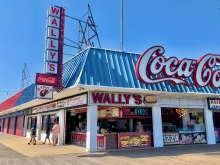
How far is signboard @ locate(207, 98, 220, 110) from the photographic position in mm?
17673

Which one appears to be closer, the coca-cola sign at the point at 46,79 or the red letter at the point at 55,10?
the coca-cola sign at the point at 46,79

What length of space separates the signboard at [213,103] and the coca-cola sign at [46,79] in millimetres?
12352

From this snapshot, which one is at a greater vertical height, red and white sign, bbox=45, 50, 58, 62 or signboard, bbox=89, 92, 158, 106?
red and white sign, bbox=45, 50, 58, 62

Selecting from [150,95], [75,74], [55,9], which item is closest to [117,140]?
[150,95]

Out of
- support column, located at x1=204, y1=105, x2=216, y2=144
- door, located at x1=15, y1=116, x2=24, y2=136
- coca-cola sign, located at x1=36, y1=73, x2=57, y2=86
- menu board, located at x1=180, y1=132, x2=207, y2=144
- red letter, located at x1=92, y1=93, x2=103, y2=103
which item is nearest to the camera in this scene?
coca-cola sign, located at x1=36, y1=73, x2=57, y2=86

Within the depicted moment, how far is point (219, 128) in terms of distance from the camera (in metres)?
18.7

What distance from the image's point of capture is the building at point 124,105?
13.5 meters

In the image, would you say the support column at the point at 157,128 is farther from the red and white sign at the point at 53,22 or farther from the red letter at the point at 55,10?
the red letter at the point at 55,10

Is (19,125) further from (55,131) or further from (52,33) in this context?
(52,33)

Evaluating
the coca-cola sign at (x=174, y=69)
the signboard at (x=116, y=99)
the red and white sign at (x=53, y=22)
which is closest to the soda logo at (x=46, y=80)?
the signboard at (x=116, y=99)

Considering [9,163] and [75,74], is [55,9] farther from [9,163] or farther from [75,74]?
[9,163]

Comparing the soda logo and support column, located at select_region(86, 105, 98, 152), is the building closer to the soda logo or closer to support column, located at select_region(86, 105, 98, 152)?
support column, located at select_region(86, 105, 98, 152)

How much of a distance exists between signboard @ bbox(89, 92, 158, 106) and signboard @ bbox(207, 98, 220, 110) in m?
5.65

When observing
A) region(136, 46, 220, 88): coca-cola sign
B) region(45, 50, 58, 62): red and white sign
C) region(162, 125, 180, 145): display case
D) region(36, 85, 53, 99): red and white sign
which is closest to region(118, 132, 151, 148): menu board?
region(162, 125, 180, 145): display case
